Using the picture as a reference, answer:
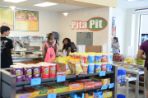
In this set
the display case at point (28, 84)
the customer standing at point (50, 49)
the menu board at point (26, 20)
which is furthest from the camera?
the menu board at point (26, 20)

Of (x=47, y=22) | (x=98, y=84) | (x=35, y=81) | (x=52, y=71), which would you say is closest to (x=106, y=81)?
(x=98, y=84)

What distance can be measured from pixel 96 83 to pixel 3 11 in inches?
177

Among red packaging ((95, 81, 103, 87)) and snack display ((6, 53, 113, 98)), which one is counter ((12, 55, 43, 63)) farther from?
red packaging ((95, 81, 103, 87))

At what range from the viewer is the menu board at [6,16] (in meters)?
6.45

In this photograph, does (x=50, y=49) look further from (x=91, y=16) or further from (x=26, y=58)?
(x=26, y=58)

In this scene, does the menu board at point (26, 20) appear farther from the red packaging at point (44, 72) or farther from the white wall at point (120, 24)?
the red packaging at point (44, 72)

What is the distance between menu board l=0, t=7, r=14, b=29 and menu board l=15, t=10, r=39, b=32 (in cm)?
19

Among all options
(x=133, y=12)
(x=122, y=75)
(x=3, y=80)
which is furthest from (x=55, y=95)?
(x=133, y=12)

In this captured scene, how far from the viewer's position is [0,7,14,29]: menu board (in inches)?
254

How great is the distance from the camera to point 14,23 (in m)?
6.73

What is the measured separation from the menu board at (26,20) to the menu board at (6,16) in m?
0.19

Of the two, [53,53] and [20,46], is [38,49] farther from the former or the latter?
[53,53]

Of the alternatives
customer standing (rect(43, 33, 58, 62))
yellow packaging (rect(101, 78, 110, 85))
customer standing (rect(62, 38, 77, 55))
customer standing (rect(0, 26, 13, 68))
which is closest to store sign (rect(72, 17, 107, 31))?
Answer: customer standing (rect(62, 38, 77, 55))

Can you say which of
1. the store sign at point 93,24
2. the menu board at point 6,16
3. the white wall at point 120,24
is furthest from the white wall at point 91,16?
the white wall at point 120,24
